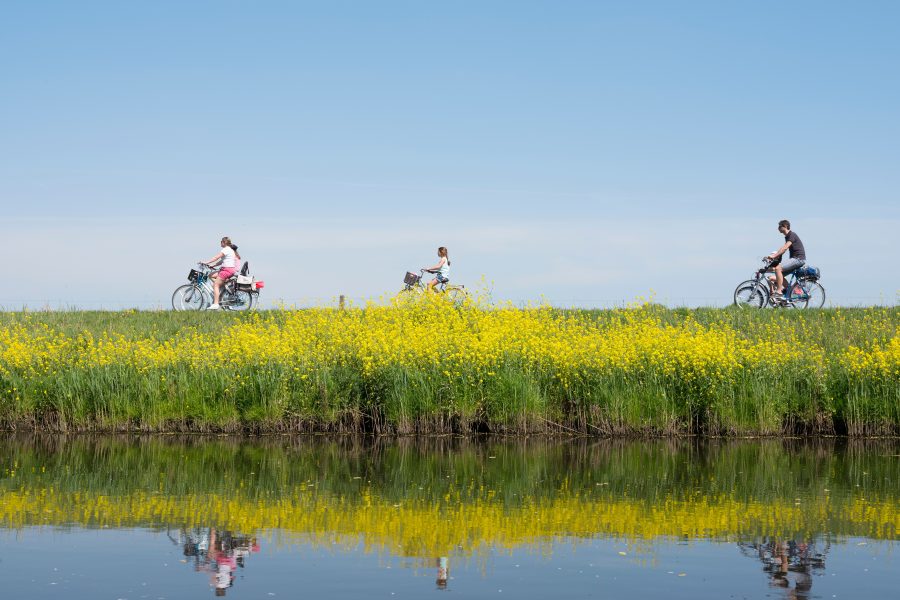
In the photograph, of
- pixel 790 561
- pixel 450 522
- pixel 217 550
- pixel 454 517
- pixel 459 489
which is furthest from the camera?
pixel 459 489

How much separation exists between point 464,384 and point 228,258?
43.1 ft

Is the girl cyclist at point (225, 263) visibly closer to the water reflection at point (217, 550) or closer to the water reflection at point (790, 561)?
the water reflection at point (217, 550)

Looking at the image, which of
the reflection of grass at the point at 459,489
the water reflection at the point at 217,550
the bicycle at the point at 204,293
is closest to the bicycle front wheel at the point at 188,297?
the bicycle at the point at 204,293

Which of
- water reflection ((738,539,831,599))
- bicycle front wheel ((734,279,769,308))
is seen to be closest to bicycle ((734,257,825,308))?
bicycle front wheel ((734,279,769,308))

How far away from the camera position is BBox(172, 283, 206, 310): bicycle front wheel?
111 ft

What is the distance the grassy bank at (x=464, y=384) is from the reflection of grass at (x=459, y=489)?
4.46 feet

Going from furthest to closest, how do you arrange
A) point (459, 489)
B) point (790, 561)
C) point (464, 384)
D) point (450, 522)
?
point (464, 384), point (459, 489), point (450, 522), point (790, 561)

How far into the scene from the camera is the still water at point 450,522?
953cm

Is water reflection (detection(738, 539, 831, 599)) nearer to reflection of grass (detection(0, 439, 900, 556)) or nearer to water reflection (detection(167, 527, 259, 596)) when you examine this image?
reflection of grass (detection(0, 439, 900, 556))

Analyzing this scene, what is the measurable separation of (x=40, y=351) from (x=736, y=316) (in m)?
19.2

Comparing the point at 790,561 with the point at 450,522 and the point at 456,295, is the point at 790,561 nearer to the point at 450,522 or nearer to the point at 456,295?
the point at 450,522

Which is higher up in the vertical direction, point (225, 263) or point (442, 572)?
point (225, 263)

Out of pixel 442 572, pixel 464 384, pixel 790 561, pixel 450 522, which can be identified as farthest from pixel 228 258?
pixel 790 561

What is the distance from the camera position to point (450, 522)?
12.5m
